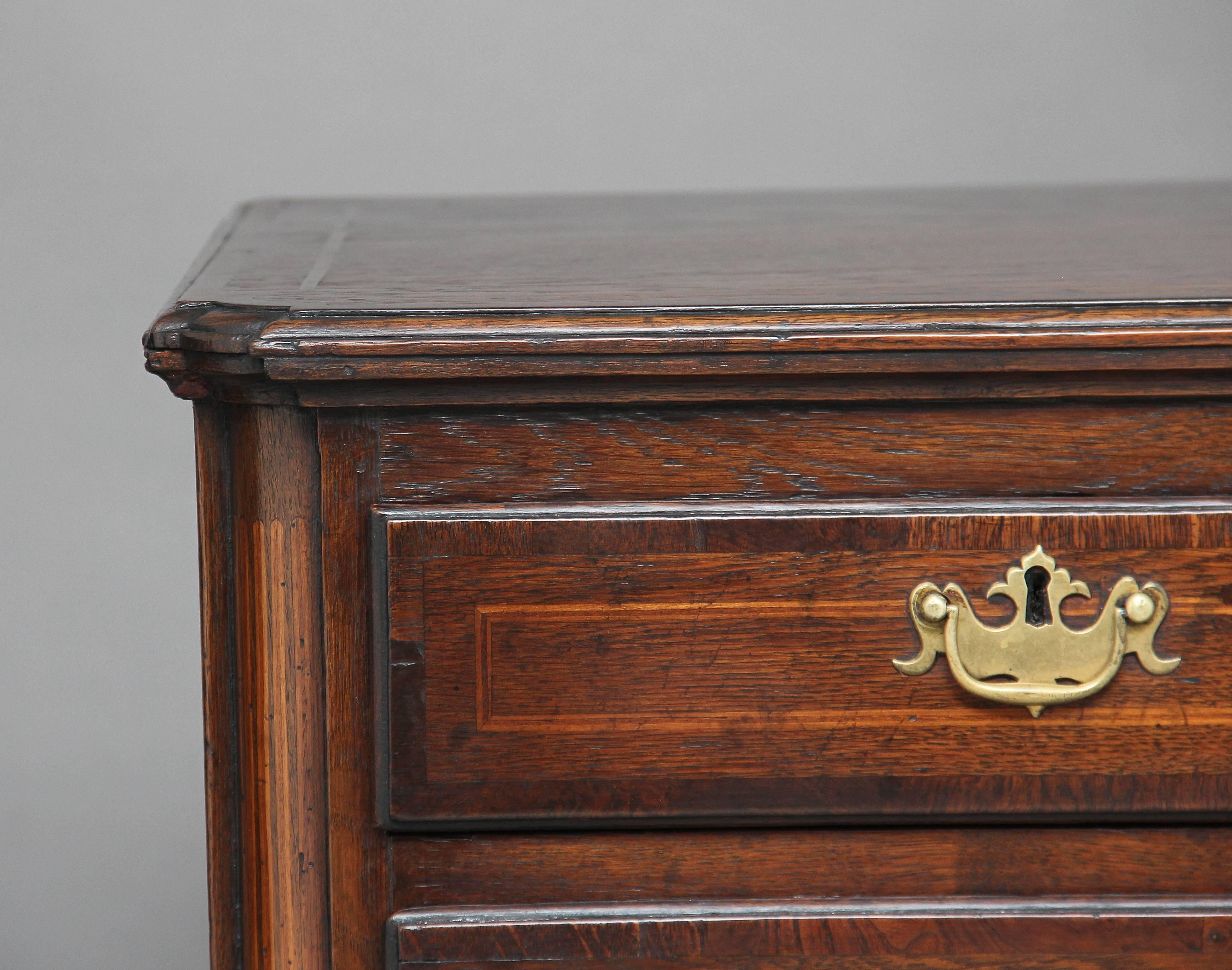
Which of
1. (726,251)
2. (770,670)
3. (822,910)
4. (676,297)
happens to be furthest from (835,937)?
(726,251)

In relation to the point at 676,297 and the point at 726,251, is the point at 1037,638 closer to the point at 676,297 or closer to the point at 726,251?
the point at 676,297

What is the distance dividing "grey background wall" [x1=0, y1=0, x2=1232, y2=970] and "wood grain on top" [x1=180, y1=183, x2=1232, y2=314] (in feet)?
2.07

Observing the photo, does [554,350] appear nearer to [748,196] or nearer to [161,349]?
[161,349]

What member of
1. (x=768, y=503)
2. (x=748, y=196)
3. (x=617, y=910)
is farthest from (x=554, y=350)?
(x=748, y=196)

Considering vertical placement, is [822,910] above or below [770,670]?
below

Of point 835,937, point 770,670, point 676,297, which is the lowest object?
point 835,937

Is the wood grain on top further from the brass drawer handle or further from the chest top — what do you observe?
the brass drawer handle

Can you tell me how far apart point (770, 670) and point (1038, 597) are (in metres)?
0.12

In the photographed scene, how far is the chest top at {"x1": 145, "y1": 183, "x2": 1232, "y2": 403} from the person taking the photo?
61 centimetres

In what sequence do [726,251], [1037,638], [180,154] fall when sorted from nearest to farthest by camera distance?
[1037,638] → [726,251] → [180,154]

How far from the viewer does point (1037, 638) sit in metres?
0.65

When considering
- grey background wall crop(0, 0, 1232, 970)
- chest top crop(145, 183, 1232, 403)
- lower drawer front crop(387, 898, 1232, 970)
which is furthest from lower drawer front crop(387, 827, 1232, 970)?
grey background wall crop(0, 0, 1232, 970)

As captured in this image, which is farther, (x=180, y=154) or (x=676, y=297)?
(x=180, y=154)

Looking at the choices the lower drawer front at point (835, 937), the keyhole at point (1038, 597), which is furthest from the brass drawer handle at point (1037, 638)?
the lower drawer front at point (835, 937)
